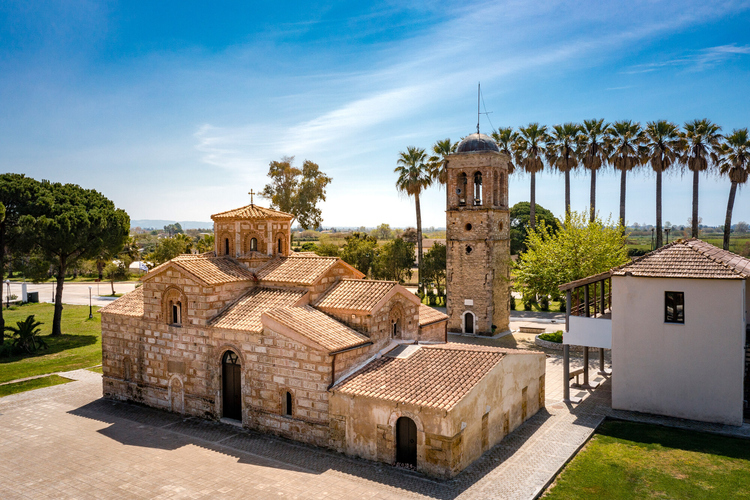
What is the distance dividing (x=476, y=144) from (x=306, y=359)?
58.9 ft

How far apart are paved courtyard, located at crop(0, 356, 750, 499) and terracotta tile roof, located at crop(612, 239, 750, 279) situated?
4655 mm

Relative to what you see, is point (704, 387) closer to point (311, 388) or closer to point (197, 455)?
point (311, 388)

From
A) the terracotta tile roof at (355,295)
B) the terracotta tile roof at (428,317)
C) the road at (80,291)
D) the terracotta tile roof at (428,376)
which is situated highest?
the terracotta tile roof at (355,295)

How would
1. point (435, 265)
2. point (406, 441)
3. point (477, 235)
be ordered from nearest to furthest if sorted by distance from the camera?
point (406, 441) < point (477, 235) < point (435, 265)

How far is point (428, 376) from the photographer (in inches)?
563

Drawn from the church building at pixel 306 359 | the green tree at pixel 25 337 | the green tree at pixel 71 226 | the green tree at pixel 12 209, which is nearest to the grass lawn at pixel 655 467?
the church building at pixel 306 359

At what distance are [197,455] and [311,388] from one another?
12.2ft

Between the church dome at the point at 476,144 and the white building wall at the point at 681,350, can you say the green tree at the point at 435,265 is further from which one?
the white building wall at the point at 681,350

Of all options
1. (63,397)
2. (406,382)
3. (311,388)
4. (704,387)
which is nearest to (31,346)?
(63,397)

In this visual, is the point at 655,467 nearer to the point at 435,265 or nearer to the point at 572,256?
the point at 572,256

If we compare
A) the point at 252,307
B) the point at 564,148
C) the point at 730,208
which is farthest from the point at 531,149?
the point at 252,307

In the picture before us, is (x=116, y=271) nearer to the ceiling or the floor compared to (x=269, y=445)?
nearer to the ceiling

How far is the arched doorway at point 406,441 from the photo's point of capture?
13312mm

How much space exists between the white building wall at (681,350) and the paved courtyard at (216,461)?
24.4 inches
